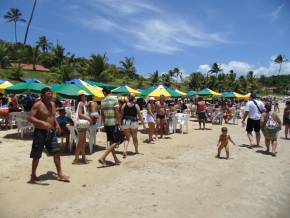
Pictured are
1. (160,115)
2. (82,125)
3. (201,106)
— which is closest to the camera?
(82,125)

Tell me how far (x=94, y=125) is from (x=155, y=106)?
3355 mm

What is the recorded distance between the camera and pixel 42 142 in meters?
5.30

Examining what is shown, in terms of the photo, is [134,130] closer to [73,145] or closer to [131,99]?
[131,99]

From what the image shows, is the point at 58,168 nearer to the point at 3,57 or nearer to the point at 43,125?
the point at 43,125

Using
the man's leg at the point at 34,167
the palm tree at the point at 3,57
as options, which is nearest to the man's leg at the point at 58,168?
the man's leg at the point at 34,167

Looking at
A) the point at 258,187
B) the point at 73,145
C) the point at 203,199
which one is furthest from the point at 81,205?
the point at 73,145

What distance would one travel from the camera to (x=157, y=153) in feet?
26.7

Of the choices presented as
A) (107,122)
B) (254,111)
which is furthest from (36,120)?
(254,111)

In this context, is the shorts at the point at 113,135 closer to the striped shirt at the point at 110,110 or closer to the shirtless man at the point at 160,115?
the striped shirt at the point at 110,110

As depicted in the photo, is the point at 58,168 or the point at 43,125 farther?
the point at 58,168

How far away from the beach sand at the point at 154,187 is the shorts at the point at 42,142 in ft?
1.74

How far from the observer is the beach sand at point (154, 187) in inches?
172

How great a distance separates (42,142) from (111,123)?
1686 millimetres

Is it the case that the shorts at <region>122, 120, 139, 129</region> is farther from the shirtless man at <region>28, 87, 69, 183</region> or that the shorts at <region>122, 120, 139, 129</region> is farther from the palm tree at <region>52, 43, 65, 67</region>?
the palm tree at <region>52, 43, 65, 67</region>
